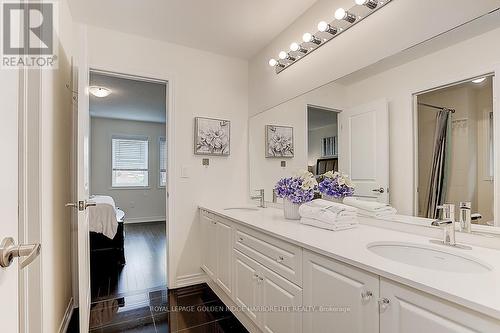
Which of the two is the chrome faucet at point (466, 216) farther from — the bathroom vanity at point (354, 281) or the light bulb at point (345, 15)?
the light bulb at point (345, 15)

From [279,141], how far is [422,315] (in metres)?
1.96

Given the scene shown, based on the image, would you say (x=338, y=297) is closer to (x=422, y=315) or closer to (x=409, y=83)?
(x=422, y=315)

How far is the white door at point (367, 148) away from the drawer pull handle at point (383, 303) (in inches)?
32.5

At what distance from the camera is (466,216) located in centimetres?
126

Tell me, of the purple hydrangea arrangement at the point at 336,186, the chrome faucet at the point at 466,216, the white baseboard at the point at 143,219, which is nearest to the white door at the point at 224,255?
the purple hydrangea arrangement at the point at 336,186

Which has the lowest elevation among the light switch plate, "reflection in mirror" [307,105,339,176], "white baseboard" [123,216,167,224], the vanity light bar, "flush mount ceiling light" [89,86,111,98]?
"white baseboard" [123,216,167,224]

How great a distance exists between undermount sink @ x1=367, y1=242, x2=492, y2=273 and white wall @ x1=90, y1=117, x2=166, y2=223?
6.03 m

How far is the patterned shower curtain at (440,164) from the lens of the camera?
140 cm

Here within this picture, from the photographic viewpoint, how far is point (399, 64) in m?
1.58

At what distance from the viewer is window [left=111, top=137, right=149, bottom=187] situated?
6.23 meters

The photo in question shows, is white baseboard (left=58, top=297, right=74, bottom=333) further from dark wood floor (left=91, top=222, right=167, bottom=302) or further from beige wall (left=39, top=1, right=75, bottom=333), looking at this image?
dark wood floor (left=91, top=222, right=167, bottom=302)

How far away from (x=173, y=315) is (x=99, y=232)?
1.79 m

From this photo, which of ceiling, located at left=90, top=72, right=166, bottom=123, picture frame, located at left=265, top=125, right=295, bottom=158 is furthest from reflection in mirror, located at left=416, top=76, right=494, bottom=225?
ceiling, located at left=90, top=72, right=166, bottom=123

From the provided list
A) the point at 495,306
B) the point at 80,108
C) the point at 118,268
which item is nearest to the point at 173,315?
the point at 118,268
